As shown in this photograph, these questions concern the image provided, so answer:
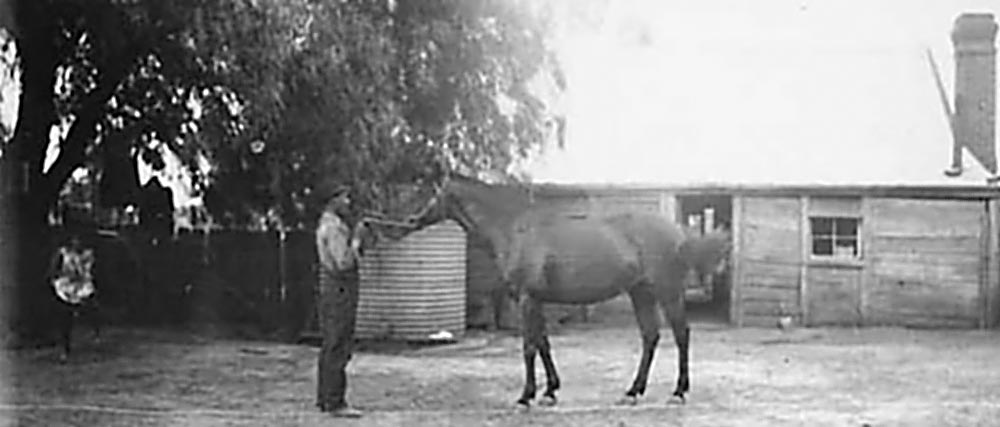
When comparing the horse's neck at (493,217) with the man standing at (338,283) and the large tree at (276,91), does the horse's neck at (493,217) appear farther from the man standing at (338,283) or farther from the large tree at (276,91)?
the large tree at (276,91)

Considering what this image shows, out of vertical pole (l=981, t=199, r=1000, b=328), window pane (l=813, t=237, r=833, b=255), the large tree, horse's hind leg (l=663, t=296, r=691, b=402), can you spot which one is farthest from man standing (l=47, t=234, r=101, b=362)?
vertical pole (l=981, t=199, r=1000, b=328)

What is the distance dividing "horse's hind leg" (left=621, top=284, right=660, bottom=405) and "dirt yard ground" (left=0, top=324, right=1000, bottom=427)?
0.13m

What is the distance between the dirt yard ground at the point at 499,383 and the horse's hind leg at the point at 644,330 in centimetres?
13

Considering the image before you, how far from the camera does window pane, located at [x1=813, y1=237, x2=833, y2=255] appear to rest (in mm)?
19234

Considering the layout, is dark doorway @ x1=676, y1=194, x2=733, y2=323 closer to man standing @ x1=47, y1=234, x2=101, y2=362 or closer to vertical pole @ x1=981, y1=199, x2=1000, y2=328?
vertical pole @ x1=981, y1=199, x2=1000, y2=328

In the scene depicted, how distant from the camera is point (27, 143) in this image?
535 inches

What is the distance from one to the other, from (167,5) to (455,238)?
7.25 m

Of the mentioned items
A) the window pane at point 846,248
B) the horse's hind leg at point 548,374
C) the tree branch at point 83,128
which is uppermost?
the tree branch at point 83,128

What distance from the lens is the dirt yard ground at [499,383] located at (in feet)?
30.5

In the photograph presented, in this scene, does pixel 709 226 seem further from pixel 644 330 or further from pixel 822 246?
pixel 644 330

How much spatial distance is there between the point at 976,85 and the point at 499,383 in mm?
11263

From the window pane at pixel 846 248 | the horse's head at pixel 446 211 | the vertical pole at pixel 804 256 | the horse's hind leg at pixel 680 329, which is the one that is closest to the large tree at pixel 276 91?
the horse's head at pixel 446 211

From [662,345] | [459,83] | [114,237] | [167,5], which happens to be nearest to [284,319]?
[114,237]

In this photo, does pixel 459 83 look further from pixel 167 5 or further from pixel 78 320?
pixel 78 320
